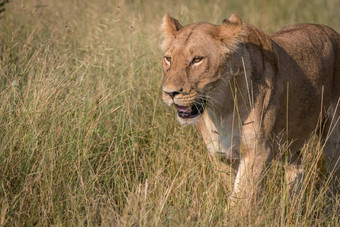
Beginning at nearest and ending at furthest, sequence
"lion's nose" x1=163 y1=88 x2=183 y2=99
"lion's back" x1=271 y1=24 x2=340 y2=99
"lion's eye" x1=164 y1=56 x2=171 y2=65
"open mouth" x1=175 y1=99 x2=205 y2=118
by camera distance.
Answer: "lion's nose" x1=163 y1=88 x2=183 y2=99
"open mouth" x1=175 y1=99 x2=205 y2=118
"lion's eye" x1=164 y1=56 x2=171 y2=65
"lion's back" x1=271 y1=24 x2=340 y2=99

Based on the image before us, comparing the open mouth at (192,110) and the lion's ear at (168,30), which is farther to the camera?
the lion's ear at (168,30)

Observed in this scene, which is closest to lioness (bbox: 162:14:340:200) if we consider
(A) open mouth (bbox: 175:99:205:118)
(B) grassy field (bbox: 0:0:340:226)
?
(A) open mouth (bbox: 175:99:205:118)

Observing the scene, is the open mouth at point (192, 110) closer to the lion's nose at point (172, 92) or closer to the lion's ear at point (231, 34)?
the lion's nose at point (172, 92)

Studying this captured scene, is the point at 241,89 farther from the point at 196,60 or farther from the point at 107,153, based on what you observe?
the point at 107,153

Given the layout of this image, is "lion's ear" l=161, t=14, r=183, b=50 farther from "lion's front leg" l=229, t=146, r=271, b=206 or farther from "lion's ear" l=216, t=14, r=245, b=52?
"lion's front leg" l=229, t=146, r=271, b=206

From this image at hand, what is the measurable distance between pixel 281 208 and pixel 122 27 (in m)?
3.00

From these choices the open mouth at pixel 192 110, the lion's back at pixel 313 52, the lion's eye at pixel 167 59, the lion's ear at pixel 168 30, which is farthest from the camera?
the lion's back at pixel 313 52

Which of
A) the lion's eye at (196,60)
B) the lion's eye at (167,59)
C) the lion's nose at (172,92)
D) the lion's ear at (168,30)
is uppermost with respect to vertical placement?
the lion's ear at (168,30)

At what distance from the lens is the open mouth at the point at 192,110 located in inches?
151

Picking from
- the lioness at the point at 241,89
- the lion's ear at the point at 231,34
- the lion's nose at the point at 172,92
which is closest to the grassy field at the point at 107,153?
the lioness at the point at 241,89

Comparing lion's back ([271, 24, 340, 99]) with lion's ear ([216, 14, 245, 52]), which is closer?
lion's ear ([216, 14, 245, 52])

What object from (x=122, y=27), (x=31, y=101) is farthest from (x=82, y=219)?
(x=122, y=27)

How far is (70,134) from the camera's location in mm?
4051

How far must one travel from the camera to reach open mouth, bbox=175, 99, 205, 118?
3826mm
